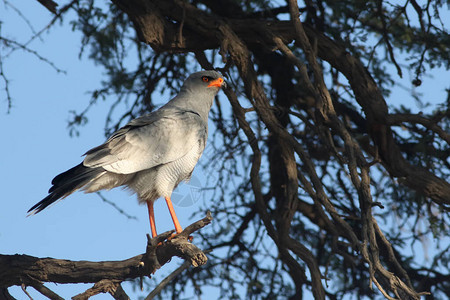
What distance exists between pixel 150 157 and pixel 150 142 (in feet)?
0.41

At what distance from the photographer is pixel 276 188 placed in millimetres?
7035

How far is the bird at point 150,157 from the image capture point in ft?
15.8

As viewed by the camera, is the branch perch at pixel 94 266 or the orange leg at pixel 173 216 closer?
the branch perch at pixel 94 266

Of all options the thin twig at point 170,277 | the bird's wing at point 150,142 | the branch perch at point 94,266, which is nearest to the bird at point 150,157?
the bird's wing at point 150,142

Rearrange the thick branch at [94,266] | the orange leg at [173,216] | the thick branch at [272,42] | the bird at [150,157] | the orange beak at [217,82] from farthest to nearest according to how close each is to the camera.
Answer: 1. the orange beak at [217,82]
2. the thick branch at [272,42]
3. the orange leg at [173,216]
4. the bird at [150,157]
5. the thick branch at [94,266]

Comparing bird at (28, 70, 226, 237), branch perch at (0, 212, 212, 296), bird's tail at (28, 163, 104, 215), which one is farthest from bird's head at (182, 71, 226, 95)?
branch perch at (0, 212, 212, 296)

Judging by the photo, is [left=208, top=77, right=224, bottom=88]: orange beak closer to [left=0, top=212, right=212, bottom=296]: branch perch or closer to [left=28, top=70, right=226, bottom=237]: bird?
[left=28, top=70, right=226, bottom=237]: bird

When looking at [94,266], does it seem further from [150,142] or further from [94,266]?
[150,142]

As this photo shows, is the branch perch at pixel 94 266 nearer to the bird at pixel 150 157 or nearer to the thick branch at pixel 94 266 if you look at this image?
the thick branch at pixel 94 266

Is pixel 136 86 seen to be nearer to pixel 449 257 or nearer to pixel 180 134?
pixel 180 134

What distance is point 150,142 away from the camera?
16.9 ft

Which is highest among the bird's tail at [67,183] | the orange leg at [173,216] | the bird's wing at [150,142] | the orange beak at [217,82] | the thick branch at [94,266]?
the orange beak at [217,82]

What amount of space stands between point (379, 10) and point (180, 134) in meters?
2.35

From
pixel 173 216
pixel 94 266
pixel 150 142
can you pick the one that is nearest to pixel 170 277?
pixel 94 266
